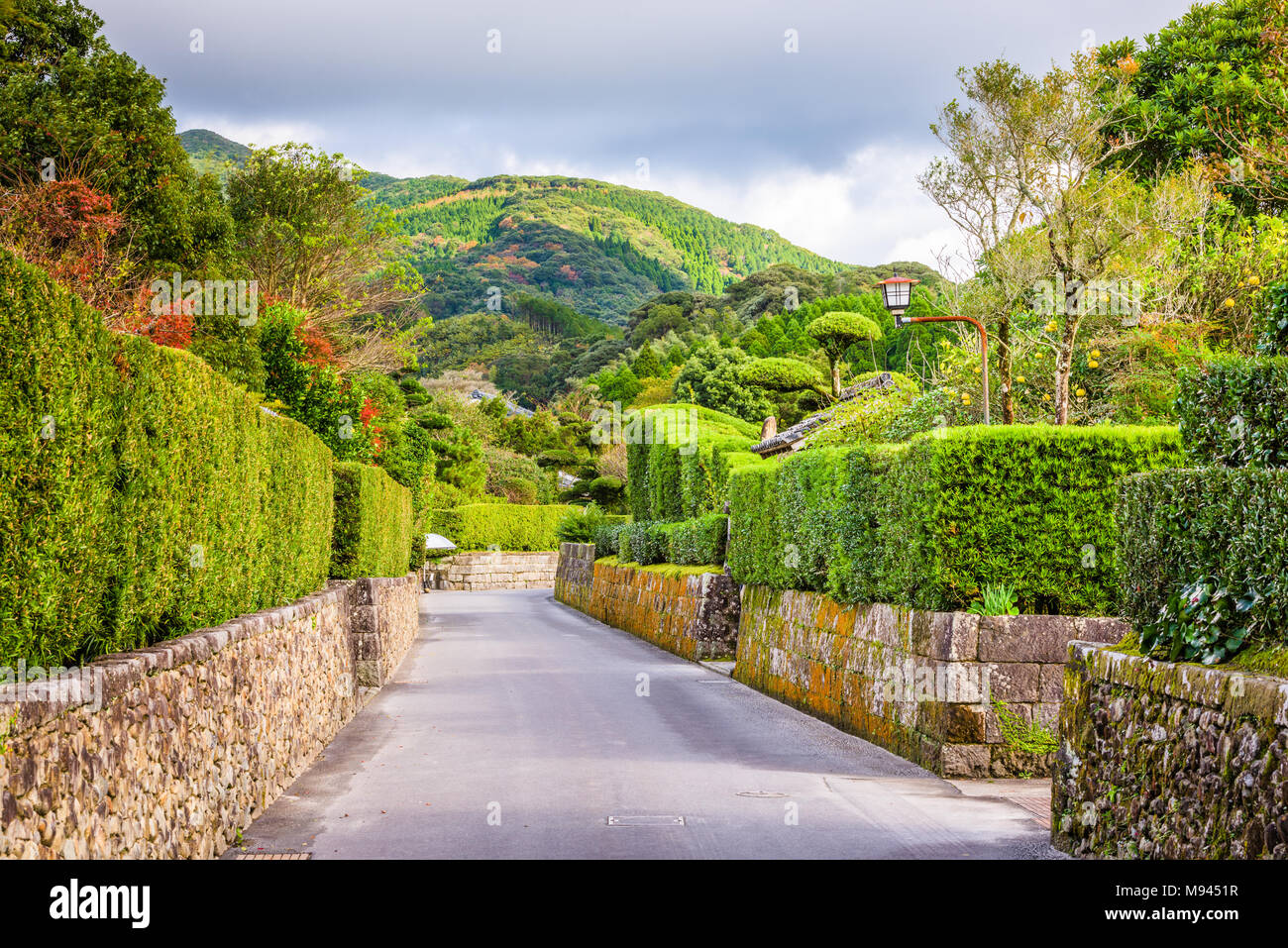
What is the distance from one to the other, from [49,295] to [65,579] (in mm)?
1163

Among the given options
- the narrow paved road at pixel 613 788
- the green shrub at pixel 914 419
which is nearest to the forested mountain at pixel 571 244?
the green shrub at pixel 914 419

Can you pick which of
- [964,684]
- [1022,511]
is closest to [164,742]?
[964,684]

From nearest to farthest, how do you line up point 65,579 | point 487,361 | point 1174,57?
point 65,579 < point 1174,57 < point 487,361

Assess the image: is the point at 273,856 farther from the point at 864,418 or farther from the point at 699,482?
the point at 699,482

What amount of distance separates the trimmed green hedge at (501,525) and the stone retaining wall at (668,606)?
1781cm

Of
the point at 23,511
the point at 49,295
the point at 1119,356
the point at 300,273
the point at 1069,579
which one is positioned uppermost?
the point at 300,273

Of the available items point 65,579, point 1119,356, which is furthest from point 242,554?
point 1119,356

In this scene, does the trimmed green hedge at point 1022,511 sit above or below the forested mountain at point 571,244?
below

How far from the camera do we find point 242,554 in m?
7.88

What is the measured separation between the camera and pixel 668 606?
2386 cm

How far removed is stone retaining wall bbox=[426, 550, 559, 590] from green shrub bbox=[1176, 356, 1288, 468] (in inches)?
1899

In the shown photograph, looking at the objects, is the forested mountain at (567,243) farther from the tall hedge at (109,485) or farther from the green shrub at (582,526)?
the tall hedge at (109,485)

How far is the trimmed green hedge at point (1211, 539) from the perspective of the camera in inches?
202
